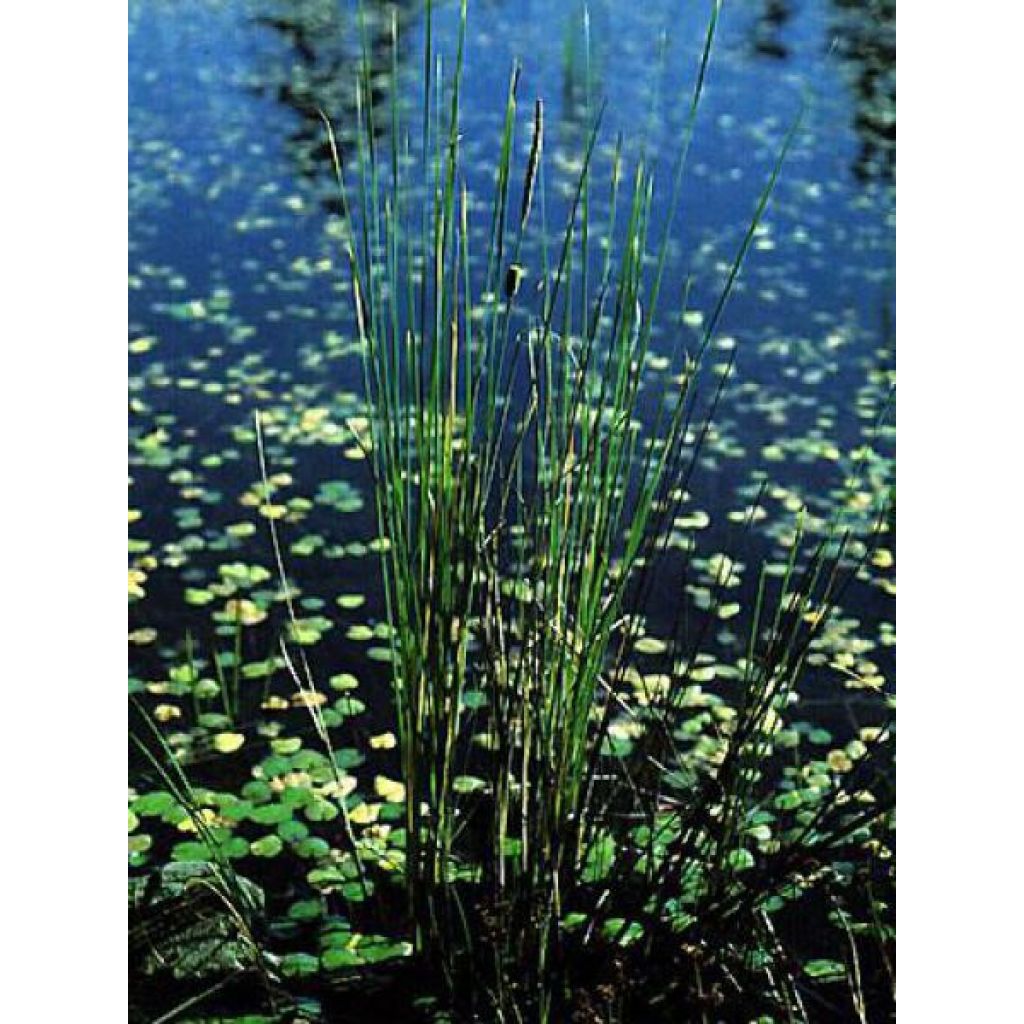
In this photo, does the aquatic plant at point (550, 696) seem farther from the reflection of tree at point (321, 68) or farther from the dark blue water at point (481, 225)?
the reflection of tree at point (321, 68)

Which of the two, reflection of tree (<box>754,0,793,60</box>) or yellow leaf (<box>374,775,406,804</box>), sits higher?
reflection of tree (<box>754,0,793,60</box>)

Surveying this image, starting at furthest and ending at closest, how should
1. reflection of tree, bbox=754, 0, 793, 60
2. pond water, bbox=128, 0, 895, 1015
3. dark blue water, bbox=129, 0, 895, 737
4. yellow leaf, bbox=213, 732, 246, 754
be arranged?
reflection of tree, bbox=754, 0, 793, 60
dark blue water, bbox=129, 0, 895, 737
pond water, bbox=128, 0, 895, 1015
yellow leaf, bbox=213, 732, 246, 754

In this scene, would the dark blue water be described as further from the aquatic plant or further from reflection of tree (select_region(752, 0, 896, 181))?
the aquatic plant

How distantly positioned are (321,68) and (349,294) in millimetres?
949

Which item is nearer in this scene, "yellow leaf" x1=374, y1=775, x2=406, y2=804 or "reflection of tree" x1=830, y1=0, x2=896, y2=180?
"yellow leaf" x1=374, y1=775, x2=406, y2=804

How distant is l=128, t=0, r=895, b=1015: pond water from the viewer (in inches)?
105

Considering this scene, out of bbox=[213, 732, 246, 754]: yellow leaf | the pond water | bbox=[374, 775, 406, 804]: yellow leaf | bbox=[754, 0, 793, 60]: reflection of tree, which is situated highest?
bbox=[754, 0, 793, 60]: reflection of tree

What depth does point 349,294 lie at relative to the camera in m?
3.49

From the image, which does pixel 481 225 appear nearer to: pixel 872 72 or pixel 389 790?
pixel 872 72

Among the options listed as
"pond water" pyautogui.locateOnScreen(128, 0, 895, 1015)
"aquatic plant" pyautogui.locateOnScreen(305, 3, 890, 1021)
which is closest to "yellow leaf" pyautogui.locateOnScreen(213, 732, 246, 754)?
"pond water" pyautogui.locateOnScreen(128, 0, 895, 1015)

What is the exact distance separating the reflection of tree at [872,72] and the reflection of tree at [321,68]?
1102 mm

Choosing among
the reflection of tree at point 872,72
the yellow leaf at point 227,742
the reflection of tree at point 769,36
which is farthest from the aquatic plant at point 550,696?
the reflection of tree at point 769,36

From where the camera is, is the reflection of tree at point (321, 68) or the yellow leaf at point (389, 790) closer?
the yellow leaf at point (389, 790)

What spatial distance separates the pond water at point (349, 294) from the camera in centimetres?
266
